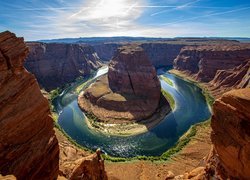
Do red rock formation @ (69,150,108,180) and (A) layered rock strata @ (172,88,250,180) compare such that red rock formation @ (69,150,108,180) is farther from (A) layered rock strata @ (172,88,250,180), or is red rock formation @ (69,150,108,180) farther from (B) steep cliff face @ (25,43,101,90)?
(B) steep cliff face @ (25,43,101,90)

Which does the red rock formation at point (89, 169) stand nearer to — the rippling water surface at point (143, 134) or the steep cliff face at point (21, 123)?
the steep cliff face at point (21, 123)

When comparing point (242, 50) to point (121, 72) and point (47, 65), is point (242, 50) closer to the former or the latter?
point (121, 72)

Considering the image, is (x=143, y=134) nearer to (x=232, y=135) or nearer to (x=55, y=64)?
(x=232, y=135)

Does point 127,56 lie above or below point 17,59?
below

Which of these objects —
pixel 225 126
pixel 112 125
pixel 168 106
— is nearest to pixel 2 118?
pixel 225 126

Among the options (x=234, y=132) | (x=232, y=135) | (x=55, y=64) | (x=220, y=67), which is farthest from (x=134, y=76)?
(x=234, y=132)

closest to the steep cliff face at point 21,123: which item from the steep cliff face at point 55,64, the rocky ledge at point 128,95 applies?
the rocky ledge at point 128,95

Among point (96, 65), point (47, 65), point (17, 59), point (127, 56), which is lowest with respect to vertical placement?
point (96, 65)

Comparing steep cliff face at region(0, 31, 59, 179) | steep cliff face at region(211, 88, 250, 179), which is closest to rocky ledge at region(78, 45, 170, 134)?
steep cliff face at region(0, 31, 59, 179)
